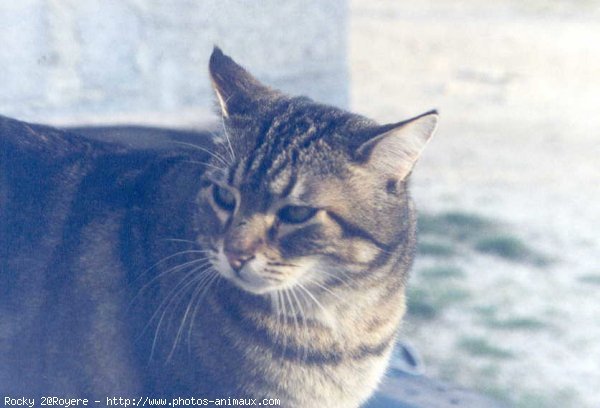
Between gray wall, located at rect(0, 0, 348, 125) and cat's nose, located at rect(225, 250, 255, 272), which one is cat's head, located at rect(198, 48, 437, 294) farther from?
gray wall, located at rect(0, 0, 348, 125)

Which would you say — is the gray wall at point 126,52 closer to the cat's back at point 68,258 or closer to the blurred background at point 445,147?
the blurred background at point 445,147

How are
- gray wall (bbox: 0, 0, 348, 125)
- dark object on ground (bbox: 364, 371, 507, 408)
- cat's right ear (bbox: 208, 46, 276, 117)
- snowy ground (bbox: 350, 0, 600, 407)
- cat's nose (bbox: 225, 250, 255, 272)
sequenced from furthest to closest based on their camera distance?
snowy ground (bbox: 350, 0, 600, 407) < gray wall (bbox: 0, 0, 348, 125) < dark object on ground (bbox: 364, 371, 507, 408) < cat's right ear (bbox: 208, 46, 276, 117) < cat's nose (bbox: 225, 250, 255, 272)

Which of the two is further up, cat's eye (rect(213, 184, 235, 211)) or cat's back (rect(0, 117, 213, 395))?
cat's eye (rect(213, 184, 235, 211))

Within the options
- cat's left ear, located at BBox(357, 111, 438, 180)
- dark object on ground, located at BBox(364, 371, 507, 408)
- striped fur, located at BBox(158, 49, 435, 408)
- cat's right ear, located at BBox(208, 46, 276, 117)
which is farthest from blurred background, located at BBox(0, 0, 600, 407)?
cat's left ear, located at BBox(357, 111, 438, 180)

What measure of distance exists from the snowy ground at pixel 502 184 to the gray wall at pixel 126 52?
4.28ft

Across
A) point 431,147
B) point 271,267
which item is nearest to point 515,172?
point 431,147

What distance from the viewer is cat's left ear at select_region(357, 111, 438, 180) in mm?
1594

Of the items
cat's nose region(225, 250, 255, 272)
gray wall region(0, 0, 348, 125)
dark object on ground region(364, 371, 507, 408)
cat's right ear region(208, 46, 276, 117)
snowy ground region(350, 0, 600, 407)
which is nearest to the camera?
cat's nose region(225, 250, 255, 272)

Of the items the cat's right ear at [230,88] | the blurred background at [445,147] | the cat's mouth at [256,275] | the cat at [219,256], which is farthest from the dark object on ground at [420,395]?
the cat's right ear at [230,88]

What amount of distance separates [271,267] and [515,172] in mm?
3927

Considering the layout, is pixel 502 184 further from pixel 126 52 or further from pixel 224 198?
pixel 224 198

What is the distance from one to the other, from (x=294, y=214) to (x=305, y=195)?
1.7 inches

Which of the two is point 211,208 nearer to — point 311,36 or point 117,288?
point 117,288

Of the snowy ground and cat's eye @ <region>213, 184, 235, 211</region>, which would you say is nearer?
cat's eye @ <region>213, 184, 235, 211</region>
